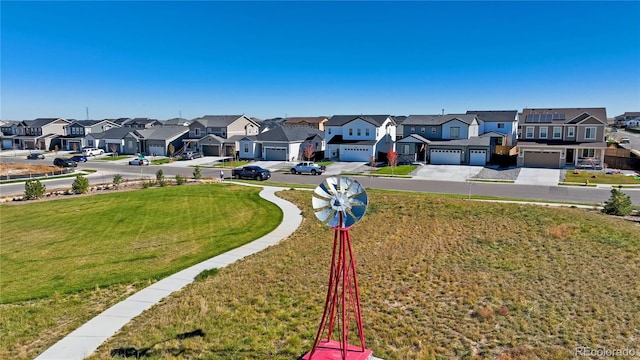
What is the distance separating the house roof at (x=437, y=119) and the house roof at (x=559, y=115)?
620cm

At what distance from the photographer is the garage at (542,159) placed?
4488cm

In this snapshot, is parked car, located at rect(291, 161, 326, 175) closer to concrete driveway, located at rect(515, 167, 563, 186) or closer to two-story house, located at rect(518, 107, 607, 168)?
concrete driveway, located at rect(515, 167, 563, 186)

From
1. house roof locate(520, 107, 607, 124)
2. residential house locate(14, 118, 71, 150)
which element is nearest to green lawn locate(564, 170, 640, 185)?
house roof locate(520, 107, 607, 124)

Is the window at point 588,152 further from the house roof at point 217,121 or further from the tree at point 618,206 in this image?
the house roof at point 217,121

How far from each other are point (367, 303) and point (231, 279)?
4.86 metres

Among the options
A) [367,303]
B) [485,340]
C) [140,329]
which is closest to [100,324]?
[140,329]

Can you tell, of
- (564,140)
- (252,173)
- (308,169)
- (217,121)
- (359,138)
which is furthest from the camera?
(217,121)

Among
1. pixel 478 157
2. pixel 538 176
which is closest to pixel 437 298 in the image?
pixel 538 176

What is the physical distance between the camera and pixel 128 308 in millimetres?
11914

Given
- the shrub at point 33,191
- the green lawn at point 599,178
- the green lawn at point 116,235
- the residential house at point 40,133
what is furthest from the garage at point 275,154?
the residential house at point 40,133

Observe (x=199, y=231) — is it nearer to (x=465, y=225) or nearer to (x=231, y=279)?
(x=231, y=279)

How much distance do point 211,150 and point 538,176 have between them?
1761 inches

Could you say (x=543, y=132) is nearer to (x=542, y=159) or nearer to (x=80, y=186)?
(x=542, y=159)

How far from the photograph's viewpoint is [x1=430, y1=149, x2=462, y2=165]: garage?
160ft
